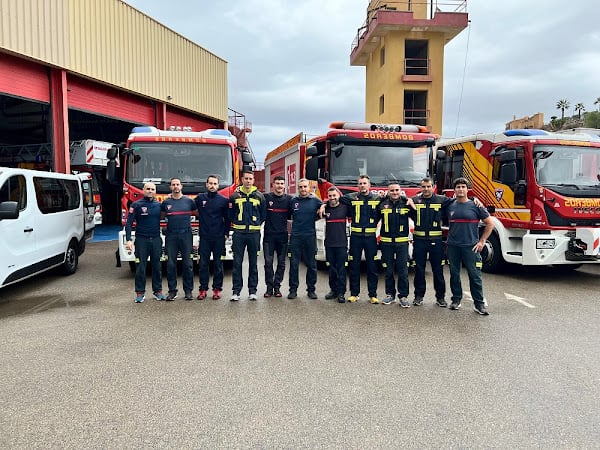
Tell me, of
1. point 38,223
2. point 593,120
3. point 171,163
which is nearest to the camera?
point 38,223

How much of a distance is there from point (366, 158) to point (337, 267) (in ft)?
8.53

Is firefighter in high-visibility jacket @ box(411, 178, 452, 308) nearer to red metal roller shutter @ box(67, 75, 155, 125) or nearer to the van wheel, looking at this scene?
the van wheel

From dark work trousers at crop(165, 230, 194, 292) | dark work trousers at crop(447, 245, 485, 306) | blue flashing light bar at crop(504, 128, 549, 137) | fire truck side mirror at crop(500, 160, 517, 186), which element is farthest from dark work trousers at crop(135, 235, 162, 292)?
blue flashing light bar at crop(504, 128, 549, 137)

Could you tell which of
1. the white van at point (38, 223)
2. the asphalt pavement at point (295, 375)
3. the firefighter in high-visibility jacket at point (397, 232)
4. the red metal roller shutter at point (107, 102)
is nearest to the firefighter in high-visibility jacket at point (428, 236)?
the firefighter in high-visibility jacket at point (397, 232)

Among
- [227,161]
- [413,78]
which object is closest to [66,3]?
[227,161]

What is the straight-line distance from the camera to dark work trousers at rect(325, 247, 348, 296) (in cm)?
668

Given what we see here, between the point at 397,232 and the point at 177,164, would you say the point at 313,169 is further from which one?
the point at 397,232

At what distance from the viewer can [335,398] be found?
357 cm

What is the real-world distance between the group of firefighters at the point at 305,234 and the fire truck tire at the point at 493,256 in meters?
2.66

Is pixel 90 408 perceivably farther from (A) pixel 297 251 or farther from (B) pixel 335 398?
(A) pixel 297 251

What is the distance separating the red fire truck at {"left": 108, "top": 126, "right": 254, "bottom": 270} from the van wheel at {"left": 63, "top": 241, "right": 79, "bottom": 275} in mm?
1190

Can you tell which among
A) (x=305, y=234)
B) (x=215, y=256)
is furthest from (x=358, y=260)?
(x=215, y=256)

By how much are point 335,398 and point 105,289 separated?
5.24 metres

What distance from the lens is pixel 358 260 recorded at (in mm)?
6699
